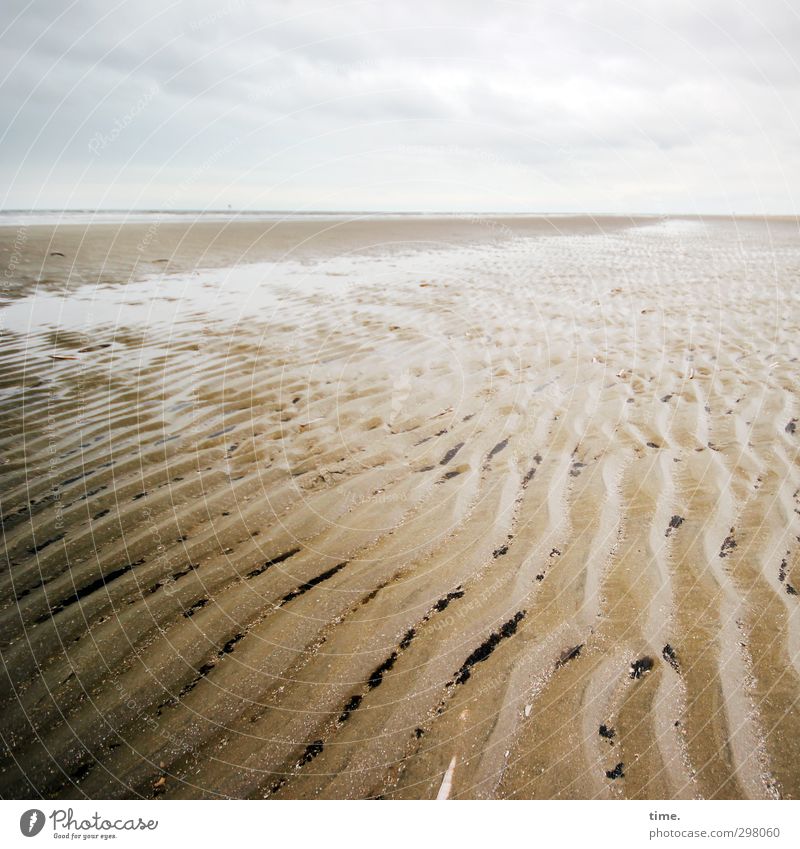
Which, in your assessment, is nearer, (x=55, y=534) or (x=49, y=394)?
(x=55, y=534)

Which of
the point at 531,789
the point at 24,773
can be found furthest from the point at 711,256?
the point at 24,773

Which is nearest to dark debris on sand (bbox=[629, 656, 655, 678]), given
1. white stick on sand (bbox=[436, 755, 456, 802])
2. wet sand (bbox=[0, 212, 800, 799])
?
wet sand (bbox=[0, 212, 800, 799])

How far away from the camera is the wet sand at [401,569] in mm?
2676

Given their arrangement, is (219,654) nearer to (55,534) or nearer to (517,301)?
(55,534)

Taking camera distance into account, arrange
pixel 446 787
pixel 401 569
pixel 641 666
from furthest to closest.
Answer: pixel 401 569 < pixel 641 666 < pixel 446 787

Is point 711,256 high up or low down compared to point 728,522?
up

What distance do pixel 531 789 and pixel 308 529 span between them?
2.51 meters

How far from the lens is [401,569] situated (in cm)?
388

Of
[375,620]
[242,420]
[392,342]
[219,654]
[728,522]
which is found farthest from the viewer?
[392,342]

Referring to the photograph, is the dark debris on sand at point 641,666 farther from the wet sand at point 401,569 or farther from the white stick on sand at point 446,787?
the white stick on sand at point 446,787

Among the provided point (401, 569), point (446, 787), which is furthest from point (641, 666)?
point (401, 569)

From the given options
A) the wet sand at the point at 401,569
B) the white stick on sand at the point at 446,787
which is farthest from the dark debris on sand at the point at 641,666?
the white stick on sand at the point at 446,787

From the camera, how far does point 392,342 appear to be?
907 centimetres

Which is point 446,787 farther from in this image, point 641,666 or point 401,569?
point 401,569
